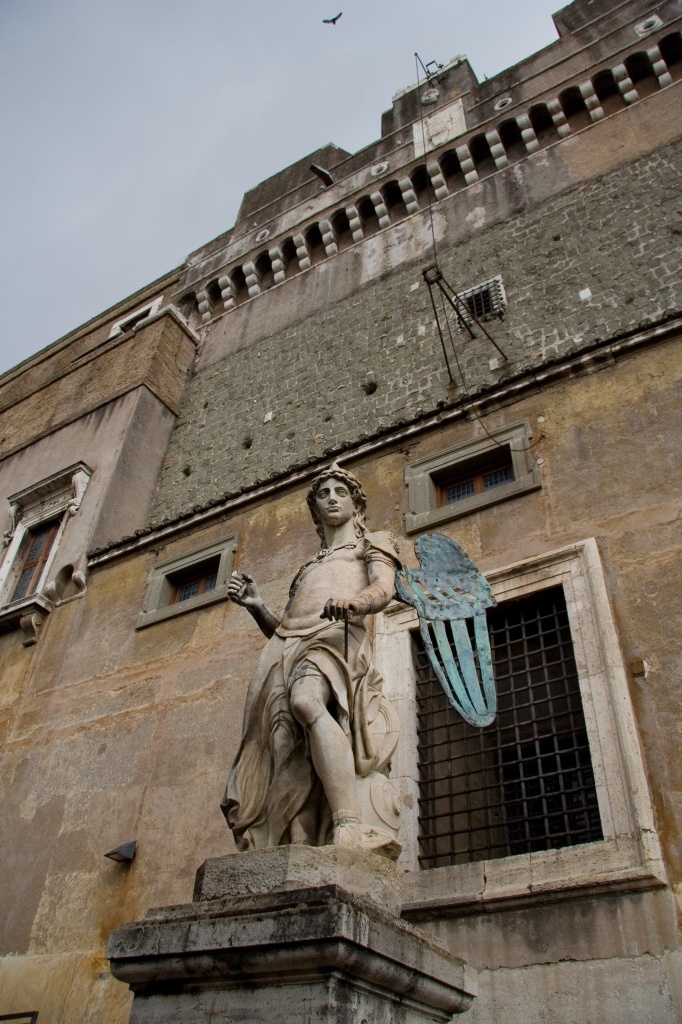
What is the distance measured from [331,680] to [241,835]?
0.87 m

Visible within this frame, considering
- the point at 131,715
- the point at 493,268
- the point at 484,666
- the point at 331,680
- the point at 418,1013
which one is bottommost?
the point at 418,1013

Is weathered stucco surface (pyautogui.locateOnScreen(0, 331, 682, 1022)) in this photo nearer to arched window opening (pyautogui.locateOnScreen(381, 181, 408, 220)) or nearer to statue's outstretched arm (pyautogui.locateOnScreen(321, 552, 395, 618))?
statue's outstretched arm (pyautogui.locateOnScreen(321, 552, 395, 618))

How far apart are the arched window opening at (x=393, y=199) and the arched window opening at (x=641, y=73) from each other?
12.6 feet

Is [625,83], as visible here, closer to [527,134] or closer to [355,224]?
[527,134]

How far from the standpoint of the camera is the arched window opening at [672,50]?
39.7 feet

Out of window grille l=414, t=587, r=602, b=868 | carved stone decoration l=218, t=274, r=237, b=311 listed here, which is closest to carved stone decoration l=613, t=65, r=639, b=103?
carved stone decoration l=218, t=274, r=237, b=311

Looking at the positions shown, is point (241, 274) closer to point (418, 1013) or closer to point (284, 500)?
point (284, 500)

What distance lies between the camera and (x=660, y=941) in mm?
4750

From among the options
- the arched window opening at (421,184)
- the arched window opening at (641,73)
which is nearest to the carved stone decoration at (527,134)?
the arched window opening at (641,73)

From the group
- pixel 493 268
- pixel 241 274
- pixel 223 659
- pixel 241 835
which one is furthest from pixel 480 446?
pixel 241 274

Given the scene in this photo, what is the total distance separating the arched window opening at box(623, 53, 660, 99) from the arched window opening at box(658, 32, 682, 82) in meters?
0.22

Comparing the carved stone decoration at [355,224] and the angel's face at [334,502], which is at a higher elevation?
the carved stone decoration at [355,224]

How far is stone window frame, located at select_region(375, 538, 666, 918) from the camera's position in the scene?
512 cm

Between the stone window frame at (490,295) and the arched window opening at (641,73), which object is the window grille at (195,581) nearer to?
the stone window frame at (490,295)
